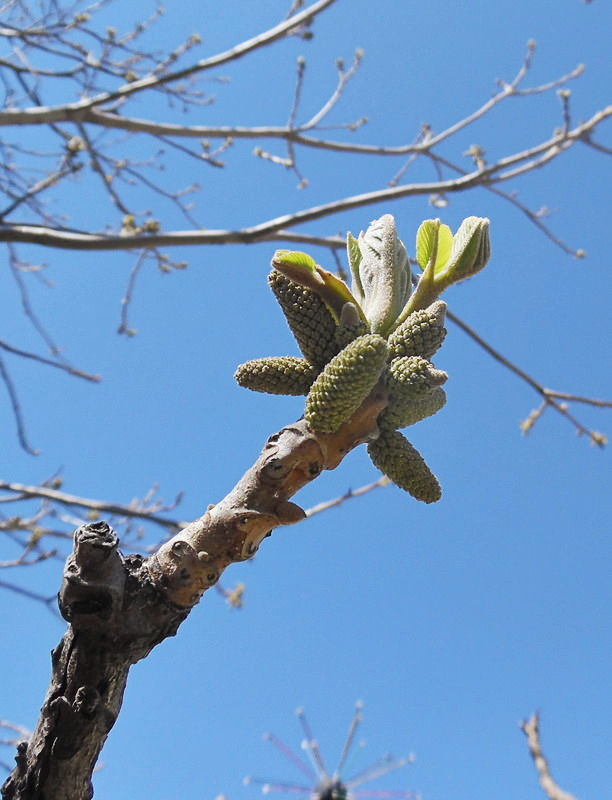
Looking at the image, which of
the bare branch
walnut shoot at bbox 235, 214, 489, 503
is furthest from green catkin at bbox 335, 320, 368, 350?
the bare branch

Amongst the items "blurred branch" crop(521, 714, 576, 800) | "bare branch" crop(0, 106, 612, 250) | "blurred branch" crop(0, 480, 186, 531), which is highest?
"bare branch" crop(0, 106, 612, 250)

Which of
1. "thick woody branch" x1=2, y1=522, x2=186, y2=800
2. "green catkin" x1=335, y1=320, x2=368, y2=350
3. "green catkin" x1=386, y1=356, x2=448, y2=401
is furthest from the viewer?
"green catkin" x1=335, y1=320, x2=368, y2=350

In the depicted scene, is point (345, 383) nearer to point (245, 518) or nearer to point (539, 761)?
point (245, 518)

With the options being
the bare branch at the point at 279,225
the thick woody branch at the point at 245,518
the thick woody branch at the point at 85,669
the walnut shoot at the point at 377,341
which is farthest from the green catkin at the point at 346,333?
the bare branch at the point at 279,225

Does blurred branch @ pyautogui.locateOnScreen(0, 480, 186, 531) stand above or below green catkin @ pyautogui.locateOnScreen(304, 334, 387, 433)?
above

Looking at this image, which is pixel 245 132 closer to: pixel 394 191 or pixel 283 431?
pixel 394 191

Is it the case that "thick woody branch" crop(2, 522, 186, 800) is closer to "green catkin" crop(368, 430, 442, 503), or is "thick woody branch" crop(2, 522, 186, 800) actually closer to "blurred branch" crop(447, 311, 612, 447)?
"green catkin" crop(368, 430, 442, 503)

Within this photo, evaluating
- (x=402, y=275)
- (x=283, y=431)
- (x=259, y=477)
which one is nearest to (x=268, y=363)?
(x=283, y=431)
